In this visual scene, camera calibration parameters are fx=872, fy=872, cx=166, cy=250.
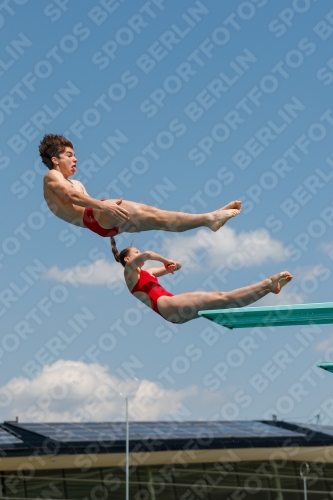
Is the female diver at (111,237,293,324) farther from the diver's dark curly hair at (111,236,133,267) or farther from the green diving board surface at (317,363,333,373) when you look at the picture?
the green diving board surface at (317,363,333,373)

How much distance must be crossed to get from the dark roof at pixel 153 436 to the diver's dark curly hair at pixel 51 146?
21373 millimetres

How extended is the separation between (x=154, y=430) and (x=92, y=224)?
27.2 metres

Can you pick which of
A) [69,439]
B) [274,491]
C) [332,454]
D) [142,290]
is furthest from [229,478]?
[142,290]

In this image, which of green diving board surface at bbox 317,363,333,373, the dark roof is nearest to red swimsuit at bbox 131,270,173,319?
green diving board surface at bbox 317,363,333,373

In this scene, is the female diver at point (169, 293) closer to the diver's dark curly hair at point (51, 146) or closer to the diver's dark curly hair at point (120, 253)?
the diver's dark curly hair at point (120, 253)

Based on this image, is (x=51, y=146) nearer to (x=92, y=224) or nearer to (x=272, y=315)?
(x=92, y=224)

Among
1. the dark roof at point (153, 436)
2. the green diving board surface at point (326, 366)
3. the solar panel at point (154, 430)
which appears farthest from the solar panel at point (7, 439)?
the green diving board surface at point (326, 366)

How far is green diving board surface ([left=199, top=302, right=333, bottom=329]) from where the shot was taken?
9812mm

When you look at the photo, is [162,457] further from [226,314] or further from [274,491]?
[226,314]

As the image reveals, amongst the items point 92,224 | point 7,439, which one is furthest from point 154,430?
point 92,224

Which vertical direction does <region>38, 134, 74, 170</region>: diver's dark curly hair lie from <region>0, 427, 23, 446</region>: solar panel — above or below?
above

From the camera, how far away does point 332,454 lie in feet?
127

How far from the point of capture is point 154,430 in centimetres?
3628

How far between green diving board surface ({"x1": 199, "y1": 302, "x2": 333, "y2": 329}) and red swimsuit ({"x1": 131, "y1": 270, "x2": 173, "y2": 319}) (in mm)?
1039
